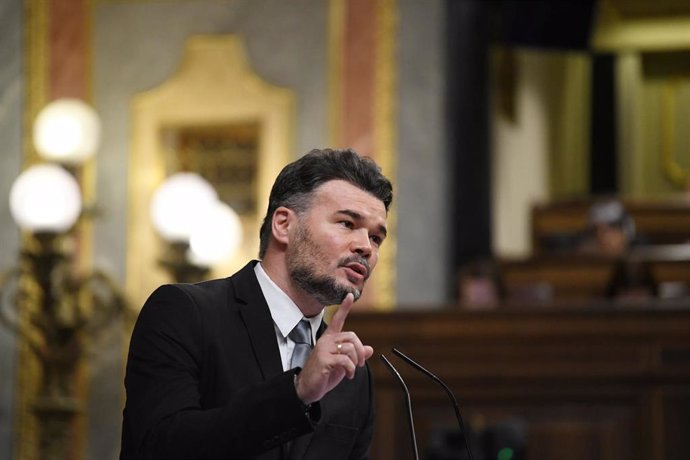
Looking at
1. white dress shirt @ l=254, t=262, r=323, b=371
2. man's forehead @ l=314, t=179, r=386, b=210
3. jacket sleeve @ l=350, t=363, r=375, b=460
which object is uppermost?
man's forehead @ l=314, t=179, r=386, b=210

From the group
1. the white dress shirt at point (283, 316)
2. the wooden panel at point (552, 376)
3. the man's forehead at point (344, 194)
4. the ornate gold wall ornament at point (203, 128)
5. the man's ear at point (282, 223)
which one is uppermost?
the ornate gold wall ornament at point (203, 128)

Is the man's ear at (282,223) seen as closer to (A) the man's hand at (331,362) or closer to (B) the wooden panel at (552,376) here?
(A) the man's hand at (331,362)

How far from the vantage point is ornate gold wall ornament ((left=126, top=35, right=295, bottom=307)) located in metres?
8.68

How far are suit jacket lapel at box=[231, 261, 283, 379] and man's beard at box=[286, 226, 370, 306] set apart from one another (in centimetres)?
9

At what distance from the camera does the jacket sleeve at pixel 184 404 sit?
88.1 inches

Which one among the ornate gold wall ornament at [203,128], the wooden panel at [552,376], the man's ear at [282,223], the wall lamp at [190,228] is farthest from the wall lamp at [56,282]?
the man's ear at [282,223]

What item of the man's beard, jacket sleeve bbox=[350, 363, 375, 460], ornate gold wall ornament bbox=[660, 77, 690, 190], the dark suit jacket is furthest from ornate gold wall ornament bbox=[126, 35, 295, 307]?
ornate gold wall ornament bbox=[660, 77, 690, 190]

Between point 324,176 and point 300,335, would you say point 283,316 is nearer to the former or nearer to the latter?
point 300,335

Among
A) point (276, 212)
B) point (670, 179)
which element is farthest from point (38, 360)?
point (670, 179)

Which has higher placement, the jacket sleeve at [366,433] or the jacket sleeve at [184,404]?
the jacket sleeve at [184,404]

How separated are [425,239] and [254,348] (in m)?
6.01

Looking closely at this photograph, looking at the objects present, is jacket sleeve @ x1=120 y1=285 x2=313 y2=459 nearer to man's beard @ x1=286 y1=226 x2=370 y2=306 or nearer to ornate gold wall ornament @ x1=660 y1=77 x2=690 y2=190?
man's beard @ x1=286 y1=226 x2=370 y2=306

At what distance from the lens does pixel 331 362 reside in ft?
7.11

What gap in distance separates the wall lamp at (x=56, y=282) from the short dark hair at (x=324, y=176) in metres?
5.05
